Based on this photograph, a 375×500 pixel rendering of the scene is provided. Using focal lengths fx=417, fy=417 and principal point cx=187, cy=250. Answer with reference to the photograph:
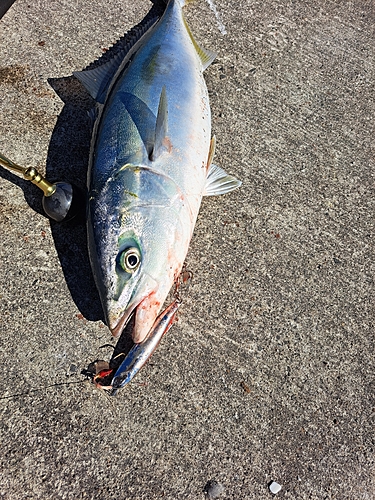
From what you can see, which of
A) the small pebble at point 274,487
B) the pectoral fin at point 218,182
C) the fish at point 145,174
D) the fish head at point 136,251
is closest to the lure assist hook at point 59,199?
the fish at point 145,174

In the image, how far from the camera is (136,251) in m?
2.02

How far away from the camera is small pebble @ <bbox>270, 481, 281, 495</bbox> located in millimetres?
2127

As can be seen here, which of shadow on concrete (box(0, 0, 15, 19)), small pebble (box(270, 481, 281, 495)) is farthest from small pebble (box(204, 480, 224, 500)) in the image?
shadow on concrete (box(0, 0, 15, 19))

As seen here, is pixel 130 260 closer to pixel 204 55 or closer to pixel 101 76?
pixel 101 76

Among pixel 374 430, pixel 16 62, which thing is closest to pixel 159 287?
pixel 374 430

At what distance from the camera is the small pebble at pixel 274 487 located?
2.13 m

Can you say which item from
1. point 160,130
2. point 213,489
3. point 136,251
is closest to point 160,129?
point 160,130

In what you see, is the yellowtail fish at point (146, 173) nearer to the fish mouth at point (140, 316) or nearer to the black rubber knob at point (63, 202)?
the fish mouth at point (140, 316)

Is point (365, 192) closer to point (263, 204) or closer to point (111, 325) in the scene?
point (263, 204)

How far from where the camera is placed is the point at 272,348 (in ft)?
7.95

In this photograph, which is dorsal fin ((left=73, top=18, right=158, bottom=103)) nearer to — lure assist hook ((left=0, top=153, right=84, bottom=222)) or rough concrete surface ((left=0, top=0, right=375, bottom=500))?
rough concrete surface ((left=0, top=0, right=375, bottom=500))

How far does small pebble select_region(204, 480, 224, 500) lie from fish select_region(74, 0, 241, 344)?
80 centimetres

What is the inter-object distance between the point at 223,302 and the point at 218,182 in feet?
2.51

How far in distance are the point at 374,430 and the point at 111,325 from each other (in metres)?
1.55
